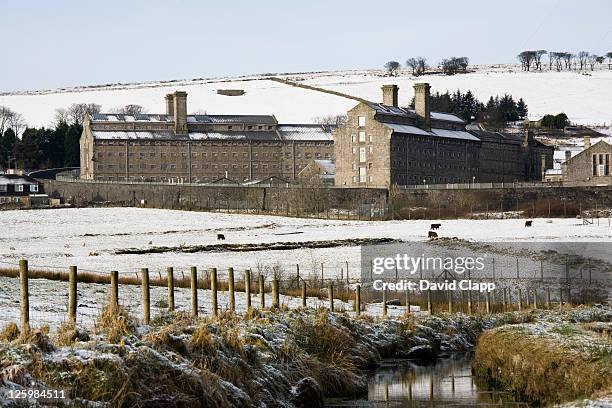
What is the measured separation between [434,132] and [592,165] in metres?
15.8

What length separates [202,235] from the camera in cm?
6981

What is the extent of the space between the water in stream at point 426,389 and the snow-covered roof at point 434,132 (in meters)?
81.4

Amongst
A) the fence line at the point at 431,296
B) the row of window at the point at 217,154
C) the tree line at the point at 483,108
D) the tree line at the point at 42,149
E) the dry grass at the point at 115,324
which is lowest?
the fence line at the point at 431,296

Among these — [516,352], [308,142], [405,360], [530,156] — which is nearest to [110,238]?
[405,360]

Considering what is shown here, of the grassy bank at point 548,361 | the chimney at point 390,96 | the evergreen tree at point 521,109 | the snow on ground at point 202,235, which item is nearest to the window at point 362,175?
the chimney at point 390,96

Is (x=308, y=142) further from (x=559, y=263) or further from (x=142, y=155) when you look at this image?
(x=559, y=263)

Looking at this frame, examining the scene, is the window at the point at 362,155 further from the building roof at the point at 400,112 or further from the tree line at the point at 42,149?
the tree line at the point at 42,149

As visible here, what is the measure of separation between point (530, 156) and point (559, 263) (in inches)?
3247

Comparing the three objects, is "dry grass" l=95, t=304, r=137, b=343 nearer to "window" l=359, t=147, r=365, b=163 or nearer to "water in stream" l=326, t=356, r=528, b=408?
"water in stream" l=326, t=356, r=528, b=408

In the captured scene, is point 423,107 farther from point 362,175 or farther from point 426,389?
point 426,389

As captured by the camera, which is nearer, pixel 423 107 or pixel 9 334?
pixel 9 334

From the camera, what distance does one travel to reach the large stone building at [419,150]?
10581 cm

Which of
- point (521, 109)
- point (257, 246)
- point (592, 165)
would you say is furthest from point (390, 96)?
point (257, 246)

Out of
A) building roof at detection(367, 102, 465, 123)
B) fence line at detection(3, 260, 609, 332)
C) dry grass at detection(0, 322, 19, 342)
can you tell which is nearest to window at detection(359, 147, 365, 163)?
building roof at detection(367, 102, 465, 123)
